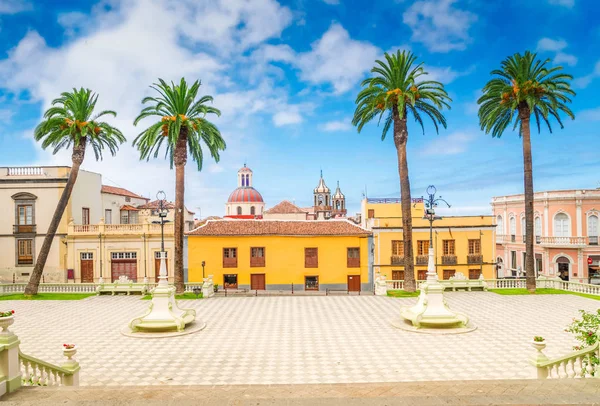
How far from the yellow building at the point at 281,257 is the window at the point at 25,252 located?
538 inches

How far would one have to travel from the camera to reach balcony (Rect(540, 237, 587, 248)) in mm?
38219

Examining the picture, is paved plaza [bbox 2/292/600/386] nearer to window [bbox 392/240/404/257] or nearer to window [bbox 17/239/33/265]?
window [bbox 392/240/404/257]

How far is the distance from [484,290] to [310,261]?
13527 millimetres

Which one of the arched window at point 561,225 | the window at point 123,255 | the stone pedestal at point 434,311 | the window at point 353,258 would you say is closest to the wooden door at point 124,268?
the window at point 123,255

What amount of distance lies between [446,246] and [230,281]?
19.1 m

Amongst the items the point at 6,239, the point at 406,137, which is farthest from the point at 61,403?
the point at 6,239

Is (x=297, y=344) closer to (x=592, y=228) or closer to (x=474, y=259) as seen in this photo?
(x=474, y=259)

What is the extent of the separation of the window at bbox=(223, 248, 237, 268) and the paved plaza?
10316 mm

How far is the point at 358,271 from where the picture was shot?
114 ft

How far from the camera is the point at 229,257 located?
34188mm

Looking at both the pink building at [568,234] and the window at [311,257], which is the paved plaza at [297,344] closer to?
the window at [311,257]

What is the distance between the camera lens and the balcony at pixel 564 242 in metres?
38.2

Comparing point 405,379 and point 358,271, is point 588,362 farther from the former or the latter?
point 358,271

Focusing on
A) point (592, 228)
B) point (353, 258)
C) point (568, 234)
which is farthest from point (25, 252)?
point (592, 228)
